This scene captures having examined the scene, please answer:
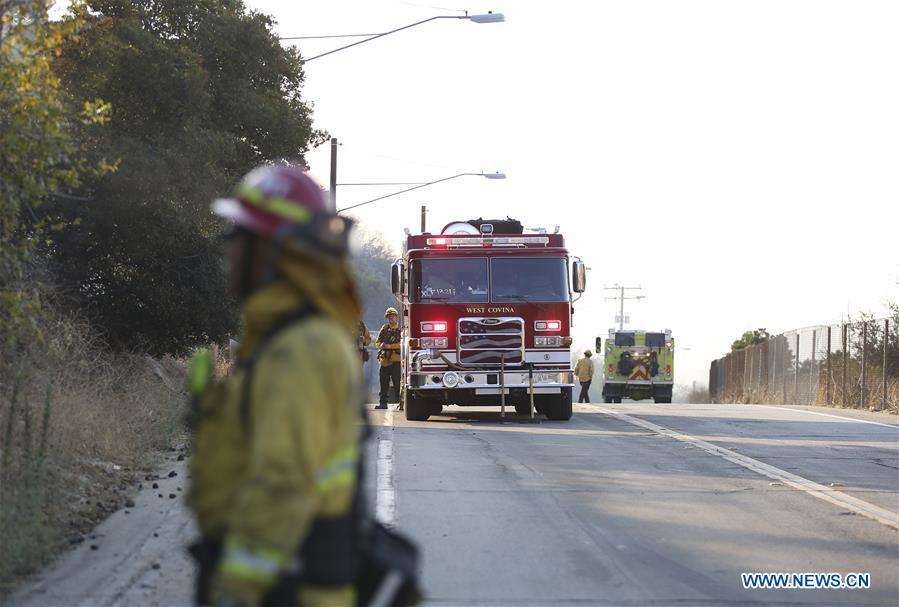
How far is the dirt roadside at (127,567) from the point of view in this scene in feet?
23.7

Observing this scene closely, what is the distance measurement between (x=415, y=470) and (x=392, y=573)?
9.58 m

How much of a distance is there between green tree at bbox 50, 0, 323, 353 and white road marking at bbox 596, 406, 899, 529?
25.5 ft

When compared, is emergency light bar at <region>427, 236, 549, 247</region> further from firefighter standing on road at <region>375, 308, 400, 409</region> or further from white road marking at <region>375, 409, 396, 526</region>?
white road marking at <region>375, 409, 396, 526</region>

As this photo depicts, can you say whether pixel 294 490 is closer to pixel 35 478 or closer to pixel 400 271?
pixel 35 478

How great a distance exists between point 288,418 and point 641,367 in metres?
45.1

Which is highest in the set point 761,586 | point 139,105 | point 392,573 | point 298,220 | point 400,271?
point 139,105

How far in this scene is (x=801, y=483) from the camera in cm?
1248

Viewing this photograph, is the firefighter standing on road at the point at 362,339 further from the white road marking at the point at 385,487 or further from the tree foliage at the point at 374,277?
the tree foliage at the point at 374,277

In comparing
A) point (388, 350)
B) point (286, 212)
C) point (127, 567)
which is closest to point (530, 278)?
point (388, 350)

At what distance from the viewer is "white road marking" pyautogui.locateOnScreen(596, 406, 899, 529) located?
10.6 m

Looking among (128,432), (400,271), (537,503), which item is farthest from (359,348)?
(537,503)

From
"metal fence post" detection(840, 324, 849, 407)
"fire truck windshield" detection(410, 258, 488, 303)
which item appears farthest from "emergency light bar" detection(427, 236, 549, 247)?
"metal fence post" detection(840, 324, 849, 407)

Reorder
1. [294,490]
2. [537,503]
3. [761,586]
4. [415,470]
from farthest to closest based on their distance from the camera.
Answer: [415,470] < [537,503] < [761,586] < [294,490]

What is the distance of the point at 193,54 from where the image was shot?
20156 millimetres
